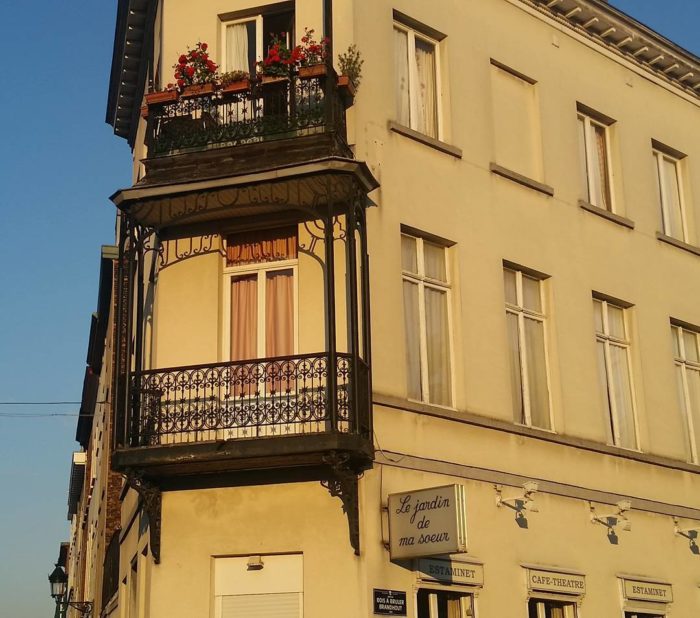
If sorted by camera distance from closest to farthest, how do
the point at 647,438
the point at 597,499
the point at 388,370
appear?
the point at 388,370
the point at 597,499
the point at 647,438

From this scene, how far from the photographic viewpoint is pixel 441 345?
58.0 ft

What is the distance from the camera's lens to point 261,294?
1681 cm

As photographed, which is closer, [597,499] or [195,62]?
[195,62]

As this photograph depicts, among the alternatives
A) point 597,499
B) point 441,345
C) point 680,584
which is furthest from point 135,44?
point 680,584

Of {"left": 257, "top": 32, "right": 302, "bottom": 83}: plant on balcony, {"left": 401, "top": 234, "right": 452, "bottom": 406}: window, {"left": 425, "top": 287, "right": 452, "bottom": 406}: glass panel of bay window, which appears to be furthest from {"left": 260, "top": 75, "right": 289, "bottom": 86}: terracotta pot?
{"left": 425, "top": 287, "right": 452, "bottom": 406}: glass panel of bay window

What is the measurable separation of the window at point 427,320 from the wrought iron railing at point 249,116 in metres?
2.36

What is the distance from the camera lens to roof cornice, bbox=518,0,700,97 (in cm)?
2147

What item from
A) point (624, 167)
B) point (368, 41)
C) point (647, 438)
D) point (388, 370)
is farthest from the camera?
point (624, 167)

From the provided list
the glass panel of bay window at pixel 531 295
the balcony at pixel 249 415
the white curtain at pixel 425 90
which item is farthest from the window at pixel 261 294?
the glass panel of bay window at pixel 531 295

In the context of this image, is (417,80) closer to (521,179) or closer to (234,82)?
(521,179)

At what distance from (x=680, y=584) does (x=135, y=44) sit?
14.1 meters

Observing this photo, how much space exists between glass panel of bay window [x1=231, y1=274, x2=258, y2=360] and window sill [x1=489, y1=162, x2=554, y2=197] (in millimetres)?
4740

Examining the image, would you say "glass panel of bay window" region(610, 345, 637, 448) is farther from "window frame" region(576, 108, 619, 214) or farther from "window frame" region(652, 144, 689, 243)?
"window frame" region(652, 144, 689, 243)

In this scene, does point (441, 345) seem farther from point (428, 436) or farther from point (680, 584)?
point (680, 584)
